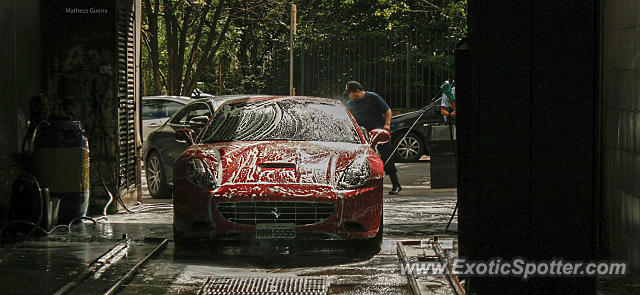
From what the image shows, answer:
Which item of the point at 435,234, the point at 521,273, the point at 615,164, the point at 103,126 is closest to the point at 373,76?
the point at 103,126

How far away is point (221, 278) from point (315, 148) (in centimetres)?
207

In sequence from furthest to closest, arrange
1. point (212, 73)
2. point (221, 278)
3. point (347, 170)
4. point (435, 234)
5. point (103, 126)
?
point (212, 73) → point (103, 126) → point (435, 234) → point (347, 170) → point (221, 278)

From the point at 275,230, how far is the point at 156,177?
6414 mm

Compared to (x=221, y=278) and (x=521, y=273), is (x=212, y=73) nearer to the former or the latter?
(x=221, y=278)

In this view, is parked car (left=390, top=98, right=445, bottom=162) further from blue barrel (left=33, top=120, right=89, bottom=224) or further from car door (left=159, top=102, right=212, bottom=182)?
blue barrel (left=33, top=120, right=89, bottom=224)

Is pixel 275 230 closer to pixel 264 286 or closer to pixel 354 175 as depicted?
pixel 354 175

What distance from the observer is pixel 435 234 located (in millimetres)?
10258

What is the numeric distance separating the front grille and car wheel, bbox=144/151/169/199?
6.00 meters

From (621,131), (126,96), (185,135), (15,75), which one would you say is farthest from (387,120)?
(621,131)

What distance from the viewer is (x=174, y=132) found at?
14.7m

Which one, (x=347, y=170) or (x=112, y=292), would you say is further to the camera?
(x=347, y=170)

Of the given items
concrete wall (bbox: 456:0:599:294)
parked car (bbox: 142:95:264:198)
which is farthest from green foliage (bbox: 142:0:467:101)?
concrete wall (bbox: 456:0:599:294)

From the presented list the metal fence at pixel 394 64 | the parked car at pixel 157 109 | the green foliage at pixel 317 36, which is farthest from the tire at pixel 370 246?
the metal fence at pixel 394 64

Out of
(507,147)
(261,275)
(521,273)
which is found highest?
(507,147)
